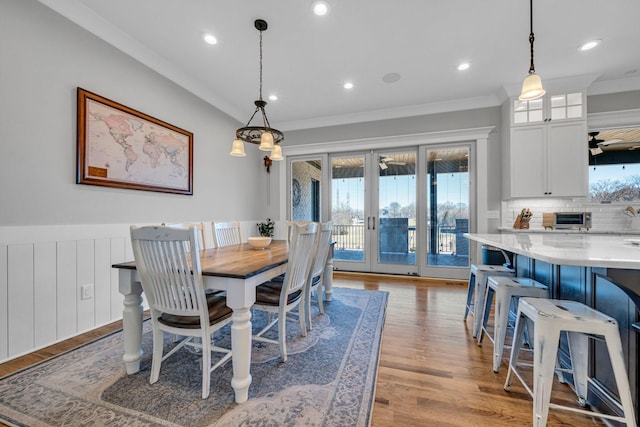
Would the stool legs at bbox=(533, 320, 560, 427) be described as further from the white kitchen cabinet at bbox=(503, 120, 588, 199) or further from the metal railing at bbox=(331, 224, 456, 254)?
the metal railing at bbox=(331, 224, 456, 254)

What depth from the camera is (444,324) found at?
2.57 m

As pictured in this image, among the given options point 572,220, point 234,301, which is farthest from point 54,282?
point 572,220

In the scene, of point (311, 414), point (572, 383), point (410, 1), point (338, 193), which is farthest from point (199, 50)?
point (572, 383)

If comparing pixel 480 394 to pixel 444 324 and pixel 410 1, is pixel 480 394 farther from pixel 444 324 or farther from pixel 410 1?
pixel 410 1

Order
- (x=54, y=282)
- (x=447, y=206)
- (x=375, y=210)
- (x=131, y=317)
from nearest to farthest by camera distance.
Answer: (x=131, y=317) → (x=54, y=282) → (x=447, y=206) → (x=375, y=210)

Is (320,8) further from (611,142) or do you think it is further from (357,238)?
(611,142)

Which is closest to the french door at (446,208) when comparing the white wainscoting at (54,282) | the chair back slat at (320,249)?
the chair back slat at (320,249)

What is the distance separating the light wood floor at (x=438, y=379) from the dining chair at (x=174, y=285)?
1051 mm

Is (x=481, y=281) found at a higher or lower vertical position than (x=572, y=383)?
higher

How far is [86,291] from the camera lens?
7.70ft

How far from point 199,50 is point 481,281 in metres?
3.72

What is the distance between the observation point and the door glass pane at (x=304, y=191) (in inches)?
203

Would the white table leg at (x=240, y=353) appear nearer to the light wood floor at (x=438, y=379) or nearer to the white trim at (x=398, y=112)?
the light wood floor at (x=438, y=379)

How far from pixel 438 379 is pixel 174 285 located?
176cm
